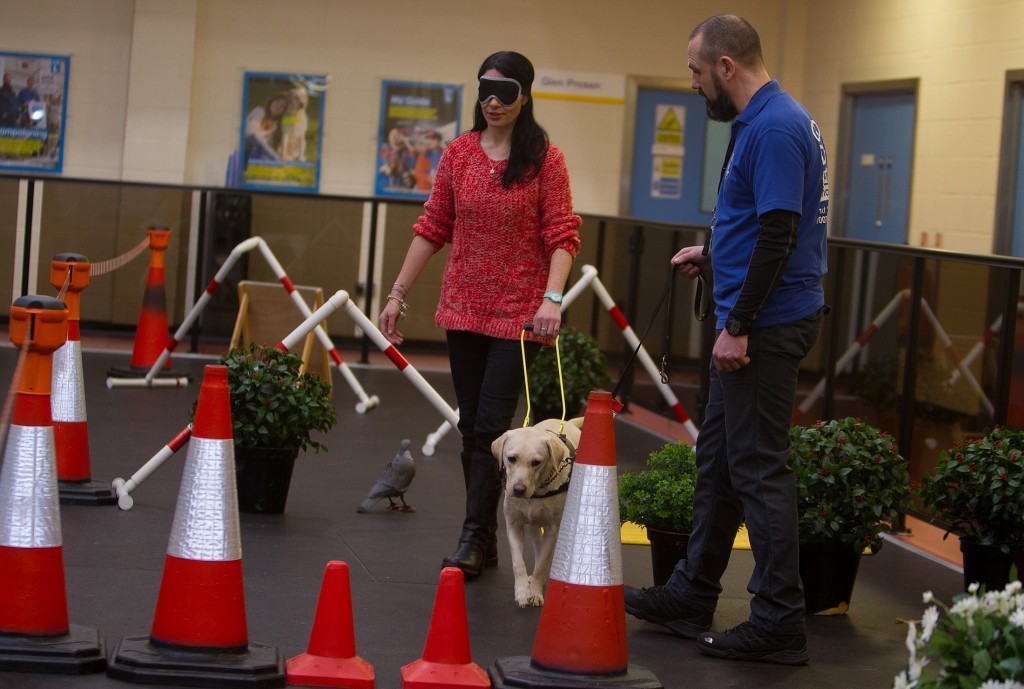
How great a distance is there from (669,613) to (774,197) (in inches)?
51.3

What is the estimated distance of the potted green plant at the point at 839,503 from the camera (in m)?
4.43

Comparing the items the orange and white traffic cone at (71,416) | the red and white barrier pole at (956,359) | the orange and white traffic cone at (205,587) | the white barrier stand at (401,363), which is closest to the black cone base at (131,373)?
the white barrier stand at (401,363)

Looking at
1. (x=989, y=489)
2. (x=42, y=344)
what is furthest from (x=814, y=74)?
(x=42, y=344)

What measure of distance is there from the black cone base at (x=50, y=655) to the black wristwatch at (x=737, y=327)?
5.95 feet

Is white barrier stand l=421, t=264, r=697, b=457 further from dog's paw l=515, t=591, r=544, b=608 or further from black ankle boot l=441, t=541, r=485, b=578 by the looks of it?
dog's paw l=515, t=591, r=544, b=608

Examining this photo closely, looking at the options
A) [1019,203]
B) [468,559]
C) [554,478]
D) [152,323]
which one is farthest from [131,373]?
[1019,203]

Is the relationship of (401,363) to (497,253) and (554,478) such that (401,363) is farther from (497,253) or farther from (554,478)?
(554,478)

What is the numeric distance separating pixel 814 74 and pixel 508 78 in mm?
9085

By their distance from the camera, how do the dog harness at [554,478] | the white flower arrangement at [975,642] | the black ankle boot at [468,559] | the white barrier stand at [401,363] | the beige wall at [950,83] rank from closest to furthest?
the white flower arrangement at [975,642], the dog harness at [554,478], the black ankle boot at [468,559], the white barrier stand at [401,363], the beige wall at [950,83]

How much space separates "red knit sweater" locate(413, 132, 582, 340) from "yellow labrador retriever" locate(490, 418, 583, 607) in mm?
407

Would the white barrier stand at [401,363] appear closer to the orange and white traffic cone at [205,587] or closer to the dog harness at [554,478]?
the dog harness at [554,478]

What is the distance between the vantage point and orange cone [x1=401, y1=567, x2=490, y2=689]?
11.1 ft

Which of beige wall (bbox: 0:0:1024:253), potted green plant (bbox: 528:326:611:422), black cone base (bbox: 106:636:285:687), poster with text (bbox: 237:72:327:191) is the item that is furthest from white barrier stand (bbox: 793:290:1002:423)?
poster with text (bbox: 237:72:327:191)

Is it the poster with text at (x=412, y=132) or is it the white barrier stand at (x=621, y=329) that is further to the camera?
the poster with text at (x=412, y=132)
